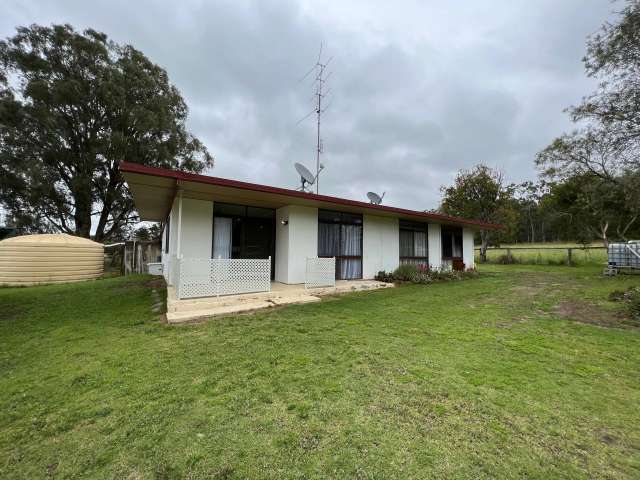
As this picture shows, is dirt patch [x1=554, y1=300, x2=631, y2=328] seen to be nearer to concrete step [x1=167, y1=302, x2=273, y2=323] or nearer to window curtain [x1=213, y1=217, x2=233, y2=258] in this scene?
concrete step [x1=167, y1=302, x2=273, y2=323]

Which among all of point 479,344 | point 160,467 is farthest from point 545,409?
point 160,467

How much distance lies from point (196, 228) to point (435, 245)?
9283mm

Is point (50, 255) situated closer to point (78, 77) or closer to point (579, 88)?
point (78, 77)

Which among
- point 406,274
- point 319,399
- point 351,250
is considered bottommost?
point 319,399

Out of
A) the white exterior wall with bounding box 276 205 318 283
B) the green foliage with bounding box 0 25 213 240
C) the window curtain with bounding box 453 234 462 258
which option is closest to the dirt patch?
the white exterior wall with bounding box 276 205 318 283

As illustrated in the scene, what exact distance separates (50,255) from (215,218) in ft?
25.8

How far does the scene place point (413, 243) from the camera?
11.1 meters

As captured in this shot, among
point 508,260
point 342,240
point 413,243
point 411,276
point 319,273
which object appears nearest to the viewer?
point 319,273

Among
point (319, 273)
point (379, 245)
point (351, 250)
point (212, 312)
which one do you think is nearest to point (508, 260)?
point (379, 245)

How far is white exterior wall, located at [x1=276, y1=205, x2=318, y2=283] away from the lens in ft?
25.7

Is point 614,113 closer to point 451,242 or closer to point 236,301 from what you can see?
point 451,242

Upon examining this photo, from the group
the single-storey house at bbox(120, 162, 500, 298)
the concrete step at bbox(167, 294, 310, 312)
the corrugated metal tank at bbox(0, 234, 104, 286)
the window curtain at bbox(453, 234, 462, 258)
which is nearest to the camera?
the concrete step at bbox(167, 294, 310, 312)

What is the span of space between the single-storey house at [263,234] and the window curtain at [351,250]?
3 cm

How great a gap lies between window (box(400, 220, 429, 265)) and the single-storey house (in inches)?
1.5
